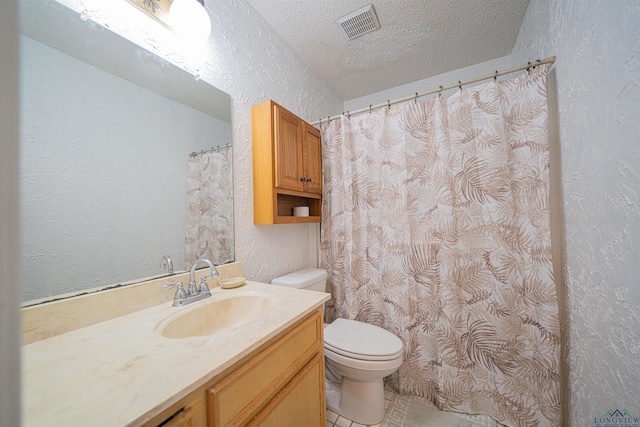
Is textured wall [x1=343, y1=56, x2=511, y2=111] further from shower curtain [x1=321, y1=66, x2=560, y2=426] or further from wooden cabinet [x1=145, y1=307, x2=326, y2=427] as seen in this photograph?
wooden cabinet [x1=145, y1=307, x2=326, y2=427]

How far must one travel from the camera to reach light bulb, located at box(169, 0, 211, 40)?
39.7 inches

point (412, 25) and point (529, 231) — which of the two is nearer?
point (529, 231)

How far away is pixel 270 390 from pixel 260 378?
0.23 ft

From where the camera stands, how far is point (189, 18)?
102cm

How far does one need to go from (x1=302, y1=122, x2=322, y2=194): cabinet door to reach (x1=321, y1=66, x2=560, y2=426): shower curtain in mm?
200

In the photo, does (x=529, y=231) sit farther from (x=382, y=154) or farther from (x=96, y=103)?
(x=96, y=103)

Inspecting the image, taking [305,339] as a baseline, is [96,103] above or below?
above

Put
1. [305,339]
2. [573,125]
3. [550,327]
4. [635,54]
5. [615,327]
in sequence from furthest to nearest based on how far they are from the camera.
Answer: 1. [550,327]
2. [573,125]
3. [305,339]
4. [615,327]
5. [635,54]

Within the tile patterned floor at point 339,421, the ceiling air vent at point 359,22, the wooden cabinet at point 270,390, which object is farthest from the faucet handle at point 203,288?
the ceiling air vent at point 359,22

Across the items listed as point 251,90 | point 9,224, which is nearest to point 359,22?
point 251,90

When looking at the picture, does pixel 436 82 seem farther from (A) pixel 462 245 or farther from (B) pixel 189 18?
(B) pixel 189 18

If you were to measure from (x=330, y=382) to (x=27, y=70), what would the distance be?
1.97 meters

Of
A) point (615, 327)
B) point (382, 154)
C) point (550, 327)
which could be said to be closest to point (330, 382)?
point (550, 327)

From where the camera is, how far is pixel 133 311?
0.86 m
